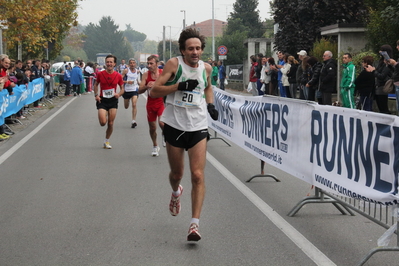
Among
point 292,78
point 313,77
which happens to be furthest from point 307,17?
point 313,77

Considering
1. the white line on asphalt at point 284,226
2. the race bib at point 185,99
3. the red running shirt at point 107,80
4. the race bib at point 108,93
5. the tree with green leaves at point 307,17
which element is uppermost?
the tree with green leaves at point 307,17

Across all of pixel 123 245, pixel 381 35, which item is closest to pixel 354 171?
pixel 123 245

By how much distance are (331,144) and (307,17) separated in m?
24.4

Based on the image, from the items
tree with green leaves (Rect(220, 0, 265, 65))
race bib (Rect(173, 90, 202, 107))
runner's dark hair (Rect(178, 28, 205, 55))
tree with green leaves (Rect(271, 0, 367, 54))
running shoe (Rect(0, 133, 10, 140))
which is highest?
tree with green leaves (Rect(220, 0, 265, 65))

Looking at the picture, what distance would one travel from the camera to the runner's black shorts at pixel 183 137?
5820 millimetres

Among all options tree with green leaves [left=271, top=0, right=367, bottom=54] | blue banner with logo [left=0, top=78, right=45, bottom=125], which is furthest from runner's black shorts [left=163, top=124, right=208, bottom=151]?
tree with green leaves [left=271, top=0, right=367, bottom=54]

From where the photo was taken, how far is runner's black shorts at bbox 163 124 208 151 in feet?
19.1

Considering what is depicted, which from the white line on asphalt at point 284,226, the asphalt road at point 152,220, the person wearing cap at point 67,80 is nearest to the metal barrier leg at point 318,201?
the asphalt road at point 152,220

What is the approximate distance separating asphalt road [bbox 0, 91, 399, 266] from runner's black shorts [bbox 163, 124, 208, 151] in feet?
A: 2.80

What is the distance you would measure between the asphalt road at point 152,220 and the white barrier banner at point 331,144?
0.48 meters

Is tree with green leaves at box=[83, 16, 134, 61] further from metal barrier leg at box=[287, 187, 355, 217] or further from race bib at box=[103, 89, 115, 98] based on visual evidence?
metal barrier leg at box=[287, 187, 355, 217]

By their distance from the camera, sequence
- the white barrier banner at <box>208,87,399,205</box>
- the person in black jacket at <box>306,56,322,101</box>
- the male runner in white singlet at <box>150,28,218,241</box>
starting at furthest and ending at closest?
1. the person in black jacket at <box>306,56,322,101</box>
2. the male runner in white singlet at <box>150,28,218,241</box>
3. the white barrier banner at <box>208,87,399,205</box>

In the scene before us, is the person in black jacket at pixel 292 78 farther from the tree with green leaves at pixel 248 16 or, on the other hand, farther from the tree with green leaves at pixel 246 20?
the tree with green leaves at pixel 248 16

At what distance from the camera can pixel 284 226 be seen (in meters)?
6.16
